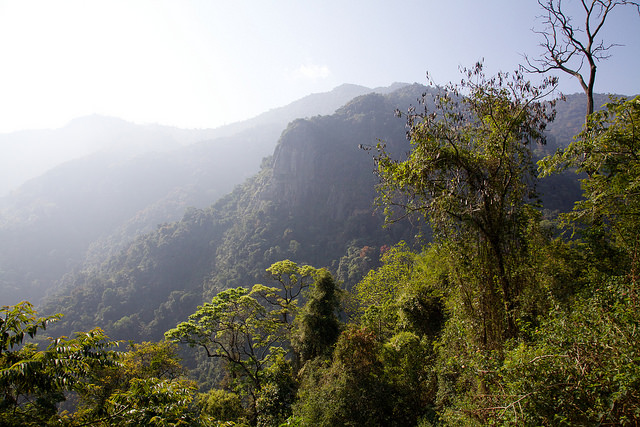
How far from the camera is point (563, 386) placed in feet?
9.38

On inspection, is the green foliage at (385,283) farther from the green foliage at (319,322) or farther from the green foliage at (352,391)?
the green foliage at (352,391)

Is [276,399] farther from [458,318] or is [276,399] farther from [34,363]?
[34,363]

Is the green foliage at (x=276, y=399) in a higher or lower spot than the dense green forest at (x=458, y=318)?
lower

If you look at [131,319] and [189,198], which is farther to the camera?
[189,198]

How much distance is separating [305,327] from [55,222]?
160778mm

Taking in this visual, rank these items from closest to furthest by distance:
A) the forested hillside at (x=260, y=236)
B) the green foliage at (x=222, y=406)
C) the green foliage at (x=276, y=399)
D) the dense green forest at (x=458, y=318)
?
1. the dense green forest at (x=458, y=318)
2. the green foliage at (x=276, y=399)
3. the green foliage at (x=222, y=406)
4. the forested hillside at (x=260, y=236)

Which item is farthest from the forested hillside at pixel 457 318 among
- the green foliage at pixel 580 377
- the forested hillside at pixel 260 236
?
the forested hillside at pixel 260 236

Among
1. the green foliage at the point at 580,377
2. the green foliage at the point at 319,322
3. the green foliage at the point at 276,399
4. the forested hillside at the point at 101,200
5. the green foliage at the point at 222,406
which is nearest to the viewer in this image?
the green foliage at the point at 580,377

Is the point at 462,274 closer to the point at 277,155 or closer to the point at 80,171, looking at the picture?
the point at 277,155

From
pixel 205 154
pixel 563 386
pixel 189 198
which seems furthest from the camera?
pixel 205 154

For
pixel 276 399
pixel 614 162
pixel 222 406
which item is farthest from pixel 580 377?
pixel 222 406

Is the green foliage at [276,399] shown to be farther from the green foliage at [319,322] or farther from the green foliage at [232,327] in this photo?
the green foliage at [232,327]

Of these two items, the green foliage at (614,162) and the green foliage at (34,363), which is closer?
the green foliage at (34,363)

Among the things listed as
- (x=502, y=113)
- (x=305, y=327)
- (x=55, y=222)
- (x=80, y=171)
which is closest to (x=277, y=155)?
(x=305, y=327)
